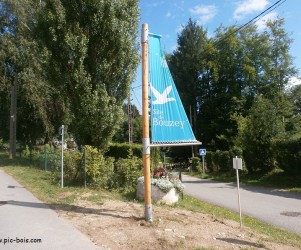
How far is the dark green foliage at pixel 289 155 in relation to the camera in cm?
1998

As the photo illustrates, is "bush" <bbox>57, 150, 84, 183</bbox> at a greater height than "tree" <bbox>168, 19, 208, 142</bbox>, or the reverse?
"tree" <bbox>168, 19, 208, 142</bbox>

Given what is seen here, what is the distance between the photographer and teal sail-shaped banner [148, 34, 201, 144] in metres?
8.86

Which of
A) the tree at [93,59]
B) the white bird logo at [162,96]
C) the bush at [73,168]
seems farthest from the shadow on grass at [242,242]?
the tree at [93,59]

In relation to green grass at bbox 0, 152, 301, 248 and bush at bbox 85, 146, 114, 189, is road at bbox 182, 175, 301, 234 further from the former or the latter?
bush at bbox 85, 146, 114, 189

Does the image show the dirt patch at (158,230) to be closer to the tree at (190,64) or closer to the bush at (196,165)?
the bush at (196,165)

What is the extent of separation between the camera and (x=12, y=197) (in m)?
11.1

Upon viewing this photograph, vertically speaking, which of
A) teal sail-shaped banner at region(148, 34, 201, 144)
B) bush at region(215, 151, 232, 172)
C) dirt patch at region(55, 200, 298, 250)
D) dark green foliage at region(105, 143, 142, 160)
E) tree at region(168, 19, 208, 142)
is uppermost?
tree at region(168, 19, 208, 142)

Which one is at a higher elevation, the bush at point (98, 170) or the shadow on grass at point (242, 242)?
Result: the bush at point (98, 170)

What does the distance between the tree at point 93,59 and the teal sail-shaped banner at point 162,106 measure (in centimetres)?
690

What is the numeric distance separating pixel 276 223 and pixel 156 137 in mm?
4773

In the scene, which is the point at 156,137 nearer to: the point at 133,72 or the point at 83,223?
the point at 83,223

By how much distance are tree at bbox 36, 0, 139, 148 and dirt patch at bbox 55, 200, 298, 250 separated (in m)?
6.93

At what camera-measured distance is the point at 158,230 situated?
7242 millimetres

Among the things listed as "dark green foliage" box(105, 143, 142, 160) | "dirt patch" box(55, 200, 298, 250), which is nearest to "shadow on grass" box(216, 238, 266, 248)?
"dirt patch" box(55, 200, 298, 250)
